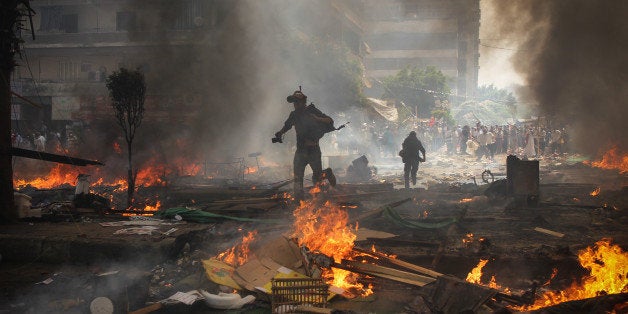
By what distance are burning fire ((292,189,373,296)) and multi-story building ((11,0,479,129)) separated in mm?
5826

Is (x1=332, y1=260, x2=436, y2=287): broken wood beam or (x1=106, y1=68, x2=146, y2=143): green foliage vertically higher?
(x1=106, y1=68, x2=146, y2=143): green foliage

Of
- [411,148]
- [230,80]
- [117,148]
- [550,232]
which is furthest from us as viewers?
[230,80]

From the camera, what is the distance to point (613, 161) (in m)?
16.9

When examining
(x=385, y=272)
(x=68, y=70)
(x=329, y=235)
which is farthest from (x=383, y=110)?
(x=68, y=70)

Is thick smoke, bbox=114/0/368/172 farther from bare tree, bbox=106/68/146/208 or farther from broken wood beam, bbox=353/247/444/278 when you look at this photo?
broken wood beam, bbox=353/247/444/278

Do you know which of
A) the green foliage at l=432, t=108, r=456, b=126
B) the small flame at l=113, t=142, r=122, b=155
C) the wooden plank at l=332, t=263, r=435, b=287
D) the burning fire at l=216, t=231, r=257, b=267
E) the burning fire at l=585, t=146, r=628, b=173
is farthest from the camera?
the green foliage at l=432, t=108, r=456, b=126

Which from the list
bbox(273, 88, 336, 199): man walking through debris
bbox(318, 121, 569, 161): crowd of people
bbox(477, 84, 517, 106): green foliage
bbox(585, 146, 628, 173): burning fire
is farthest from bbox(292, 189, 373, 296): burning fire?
bbox(477, 84, 517, 106): green foliage

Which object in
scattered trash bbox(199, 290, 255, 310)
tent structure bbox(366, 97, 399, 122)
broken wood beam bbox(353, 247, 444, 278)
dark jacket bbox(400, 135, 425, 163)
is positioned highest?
tent structure bbox(366, 97, 399, 122)

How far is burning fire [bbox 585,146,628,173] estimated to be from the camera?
52.9ft

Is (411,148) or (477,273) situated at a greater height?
(411,148)

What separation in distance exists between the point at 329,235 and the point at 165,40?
17.7 meters

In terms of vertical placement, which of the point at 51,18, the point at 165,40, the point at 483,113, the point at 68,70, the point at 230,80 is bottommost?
the point at 230,80

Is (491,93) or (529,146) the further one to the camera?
(491,93)

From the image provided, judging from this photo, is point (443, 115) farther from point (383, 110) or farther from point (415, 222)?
point (415, 222)
